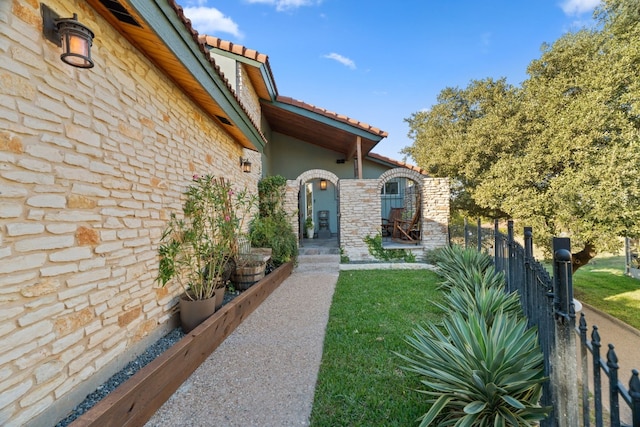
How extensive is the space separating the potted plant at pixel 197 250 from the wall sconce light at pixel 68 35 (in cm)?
201

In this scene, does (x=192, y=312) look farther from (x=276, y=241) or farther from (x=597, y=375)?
(x=276, y=241)

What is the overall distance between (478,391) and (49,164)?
3.44 metres

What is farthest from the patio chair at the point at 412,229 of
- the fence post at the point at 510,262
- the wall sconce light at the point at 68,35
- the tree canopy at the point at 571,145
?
the wall sconce light at the point at 68,35

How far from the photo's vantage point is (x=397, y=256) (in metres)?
8.89

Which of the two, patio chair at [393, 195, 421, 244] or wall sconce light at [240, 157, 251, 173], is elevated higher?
wall sconce light at [240, 157, 251, 173]

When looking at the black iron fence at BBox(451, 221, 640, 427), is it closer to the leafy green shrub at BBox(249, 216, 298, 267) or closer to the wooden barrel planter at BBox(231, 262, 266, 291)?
the wooden barrel planter at BBox(231, 262, 266, 291)

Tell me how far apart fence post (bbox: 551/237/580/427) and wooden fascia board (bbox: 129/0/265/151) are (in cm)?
368

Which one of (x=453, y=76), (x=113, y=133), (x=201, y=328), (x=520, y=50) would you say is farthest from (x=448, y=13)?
(x=201, y=328)

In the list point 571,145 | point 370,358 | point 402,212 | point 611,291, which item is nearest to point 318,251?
point 402,212

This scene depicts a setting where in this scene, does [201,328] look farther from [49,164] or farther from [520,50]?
[520,50]

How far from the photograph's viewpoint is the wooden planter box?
1854mm

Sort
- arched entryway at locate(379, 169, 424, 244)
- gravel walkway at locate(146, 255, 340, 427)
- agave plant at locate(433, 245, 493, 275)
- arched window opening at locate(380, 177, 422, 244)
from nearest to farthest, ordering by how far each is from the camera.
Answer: gravel walkway at locate(146, 255, 340, 427)
agave plant at locate(433, 245, 493, 275)
arched entryway at locate(379, 169, 424, 244)
arched window opening at locate(380, 177, 422, 244)

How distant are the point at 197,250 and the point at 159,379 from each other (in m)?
1.80

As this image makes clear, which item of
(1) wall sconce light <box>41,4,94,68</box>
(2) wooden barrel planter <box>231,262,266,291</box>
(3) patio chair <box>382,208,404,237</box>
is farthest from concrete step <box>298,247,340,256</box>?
(1) wall sconce light <box>41,4,94,68</box>
